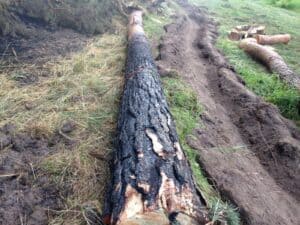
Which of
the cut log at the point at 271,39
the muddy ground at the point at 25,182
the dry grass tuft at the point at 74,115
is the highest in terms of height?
the cut log at the point at 271,39

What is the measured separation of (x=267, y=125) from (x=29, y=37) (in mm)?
4568

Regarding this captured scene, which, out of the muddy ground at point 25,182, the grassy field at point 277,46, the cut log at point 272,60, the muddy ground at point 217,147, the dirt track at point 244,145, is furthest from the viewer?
the cut log at point 272,60

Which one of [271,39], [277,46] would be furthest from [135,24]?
[277,46]

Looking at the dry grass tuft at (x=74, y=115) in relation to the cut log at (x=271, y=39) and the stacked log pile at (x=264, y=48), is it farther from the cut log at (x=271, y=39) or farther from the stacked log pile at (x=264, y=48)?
the cut log at (x=271, y=39)

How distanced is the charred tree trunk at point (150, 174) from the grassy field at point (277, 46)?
92.9 inches

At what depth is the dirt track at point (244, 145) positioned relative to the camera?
3.37 m

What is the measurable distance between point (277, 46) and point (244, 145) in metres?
5.30

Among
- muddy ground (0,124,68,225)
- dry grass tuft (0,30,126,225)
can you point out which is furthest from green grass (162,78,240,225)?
muddy ground (0,124,68,225)

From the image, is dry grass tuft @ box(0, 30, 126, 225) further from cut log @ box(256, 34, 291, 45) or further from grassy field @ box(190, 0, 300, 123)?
cut log @ box(256, 34, 291, 45)

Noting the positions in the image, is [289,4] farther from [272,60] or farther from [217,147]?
[217,147]

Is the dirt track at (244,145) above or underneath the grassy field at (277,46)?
underneath

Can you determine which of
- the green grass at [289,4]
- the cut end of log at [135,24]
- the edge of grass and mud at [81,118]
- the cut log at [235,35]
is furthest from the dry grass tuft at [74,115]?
the green grass at [289,4]

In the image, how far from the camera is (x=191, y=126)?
444cm

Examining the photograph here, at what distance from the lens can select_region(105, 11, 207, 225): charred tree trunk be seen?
257 cm
